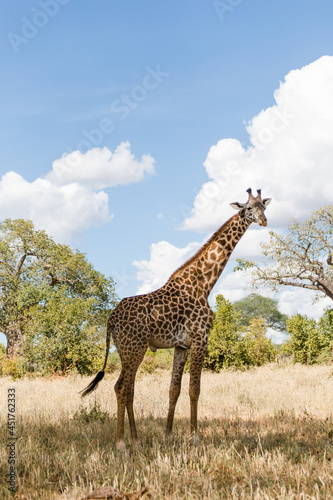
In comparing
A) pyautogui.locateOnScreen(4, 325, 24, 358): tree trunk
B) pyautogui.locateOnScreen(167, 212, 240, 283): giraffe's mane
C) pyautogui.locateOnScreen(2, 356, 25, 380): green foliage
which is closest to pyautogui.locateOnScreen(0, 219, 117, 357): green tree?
pyautogui.locateOnScreen(4, 325, 24, 358): tree trunk

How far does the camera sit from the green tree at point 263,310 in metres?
47.8

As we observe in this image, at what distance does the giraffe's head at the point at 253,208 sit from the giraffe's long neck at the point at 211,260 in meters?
0.11

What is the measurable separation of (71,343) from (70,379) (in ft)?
7.26

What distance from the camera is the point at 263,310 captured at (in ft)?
157

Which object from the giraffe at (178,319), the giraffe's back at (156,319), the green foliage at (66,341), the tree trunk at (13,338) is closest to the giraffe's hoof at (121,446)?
the giraffe at (178,319)

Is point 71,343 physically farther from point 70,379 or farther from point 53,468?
point 53,468

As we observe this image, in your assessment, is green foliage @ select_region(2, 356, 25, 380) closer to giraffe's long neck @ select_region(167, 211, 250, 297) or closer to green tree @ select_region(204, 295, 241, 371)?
green tree @ select_region(204, 295, 241, 371)

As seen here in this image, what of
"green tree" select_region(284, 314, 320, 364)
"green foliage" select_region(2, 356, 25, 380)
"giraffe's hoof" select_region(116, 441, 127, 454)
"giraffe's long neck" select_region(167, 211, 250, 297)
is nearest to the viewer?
"giraffe's hoof" select_region(116, 441, 127, 454)

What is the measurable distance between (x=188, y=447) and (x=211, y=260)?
2877 millimetres

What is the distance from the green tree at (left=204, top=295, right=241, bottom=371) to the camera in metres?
18.6

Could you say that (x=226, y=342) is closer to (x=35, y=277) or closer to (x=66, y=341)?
(x=66, y=341)

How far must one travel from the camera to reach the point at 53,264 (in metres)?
28.2

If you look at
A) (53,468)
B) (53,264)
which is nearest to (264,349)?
(53,264)

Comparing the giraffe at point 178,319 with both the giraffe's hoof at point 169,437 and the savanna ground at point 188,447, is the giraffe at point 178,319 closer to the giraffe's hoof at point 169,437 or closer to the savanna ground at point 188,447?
the giraffe's hoof at point 169,437
